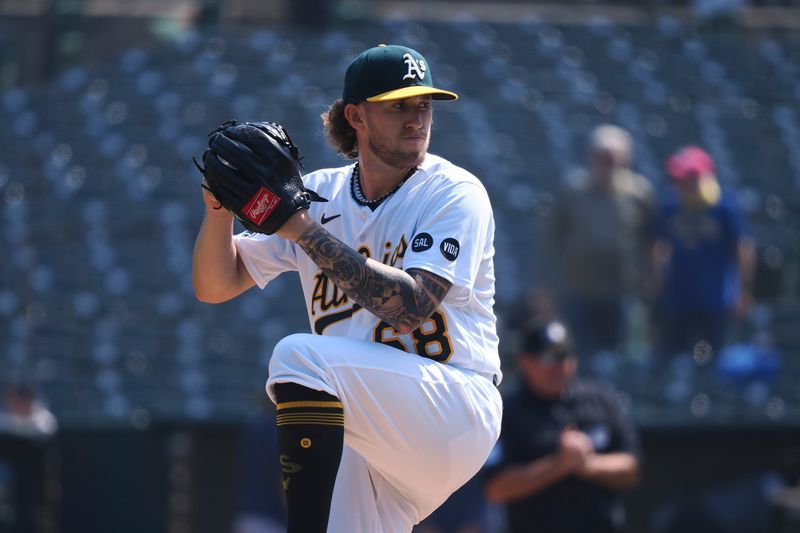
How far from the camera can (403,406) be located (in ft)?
9.30

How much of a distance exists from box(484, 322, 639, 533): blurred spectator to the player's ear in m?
2.30

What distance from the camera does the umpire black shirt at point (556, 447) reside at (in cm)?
522

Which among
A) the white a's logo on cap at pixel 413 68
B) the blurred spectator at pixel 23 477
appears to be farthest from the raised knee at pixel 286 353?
the blurred spectator at pixel 23 477

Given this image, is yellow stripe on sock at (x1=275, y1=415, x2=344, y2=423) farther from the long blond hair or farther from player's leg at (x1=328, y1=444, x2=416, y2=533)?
the long blond hair

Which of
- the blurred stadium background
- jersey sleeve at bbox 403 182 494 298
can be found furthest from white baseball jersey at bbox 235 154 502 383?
the blurred stadium background

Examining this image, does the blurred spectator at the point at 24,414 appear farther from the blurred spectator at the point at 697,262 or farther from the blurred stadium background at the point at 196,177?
the blurred spectator at the point at 697,262

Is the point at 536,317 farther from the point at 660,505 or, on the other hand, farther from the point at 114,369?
the point at 114,369

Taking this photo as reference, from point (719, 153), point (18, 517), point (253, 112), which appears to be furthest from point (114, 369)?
point (719, 153)

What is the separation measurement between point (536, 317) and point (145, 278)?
310 centimetres

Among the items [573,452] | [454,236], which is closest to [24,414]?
[573,452]

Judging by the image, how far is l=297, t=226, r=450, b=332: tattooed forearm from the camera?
2781 millimetres

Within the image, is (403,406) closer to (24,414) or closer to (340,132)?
(340,132)

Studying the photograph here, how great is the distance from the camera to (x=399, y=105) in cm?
301

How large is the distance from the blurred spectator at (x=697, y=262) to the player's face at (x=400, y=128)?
4447mm
